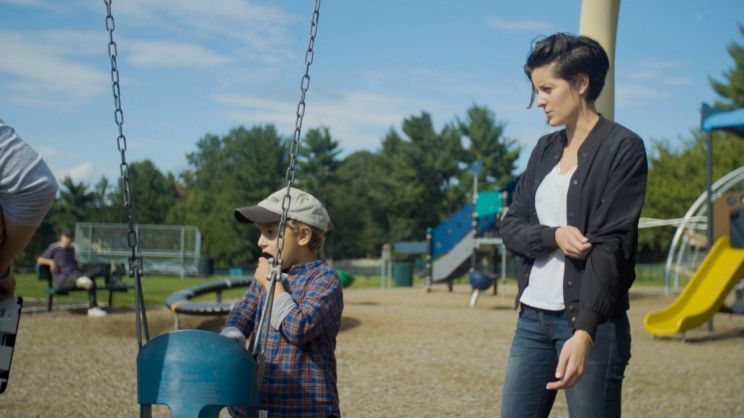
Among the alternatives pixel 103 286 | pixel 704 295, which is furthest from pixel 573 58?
pixel 103 286

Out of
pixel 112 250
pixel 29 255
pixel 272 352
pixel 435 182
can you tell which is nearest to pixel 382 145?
pixel 435 182

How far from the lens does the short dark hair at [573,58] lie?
2.28 m

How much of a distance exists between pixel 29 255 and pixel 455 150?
28.8 meters

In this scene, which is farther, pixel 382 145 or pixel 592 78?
pixel 382 145

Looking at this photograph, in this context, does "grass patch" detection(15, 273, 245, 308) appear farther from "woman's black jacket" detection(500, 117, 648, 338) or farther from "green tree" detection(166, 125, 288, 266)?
"green tree" detection(166, 125, 288, 266)

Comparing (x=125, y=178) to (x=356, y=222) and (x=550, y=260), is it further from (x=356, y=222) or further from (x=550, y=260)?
(x=356, y=222)

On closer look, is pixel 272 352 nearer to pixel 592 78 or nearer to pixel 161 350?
pixel 161 350

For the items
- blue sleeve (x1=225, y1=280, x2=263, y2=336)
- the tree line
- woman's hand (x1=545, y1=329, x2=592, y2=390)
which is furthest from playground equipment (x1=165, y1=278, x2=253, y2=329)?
the tree line

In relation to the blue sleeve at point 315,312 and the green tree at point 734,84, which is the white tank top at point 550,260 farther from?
the green tree at point 734,84

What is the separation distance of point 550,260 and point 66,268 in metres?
11.2

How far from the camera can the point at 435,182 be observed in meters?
57.1

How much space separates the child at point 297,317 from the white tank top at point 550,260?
65 cm

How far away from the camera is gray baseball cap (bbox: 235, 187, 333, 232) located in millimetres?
2668

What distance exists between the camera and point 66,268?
12133mm
